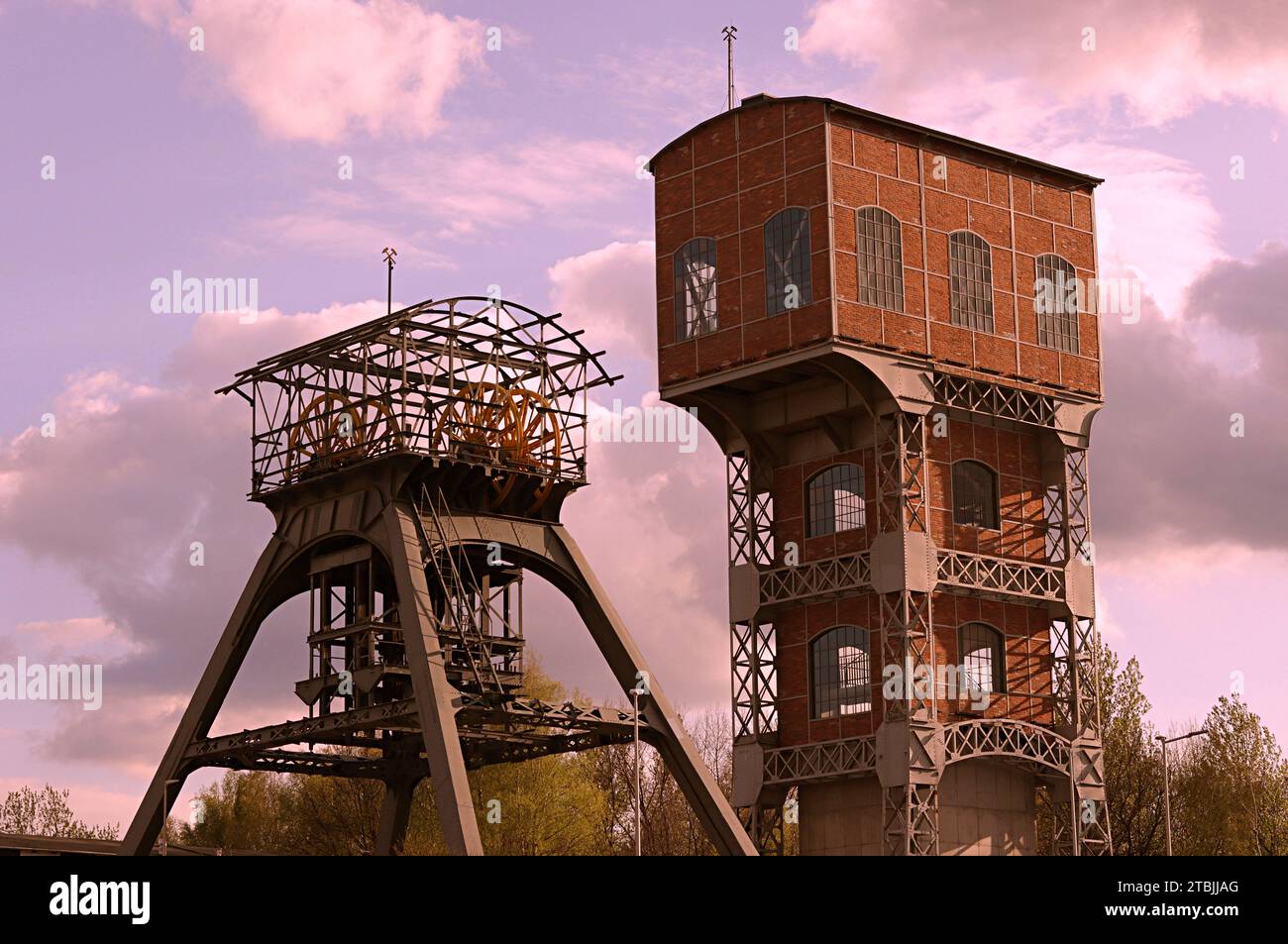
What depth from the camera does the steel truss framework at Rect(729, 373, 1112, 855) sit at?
188ft

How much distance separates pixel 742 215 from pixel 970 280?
6902 millimetres

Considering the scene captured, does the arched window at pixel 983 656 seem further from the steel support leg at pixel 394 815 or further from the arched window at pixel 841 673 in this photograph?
the steel support leg at pixel 394 815

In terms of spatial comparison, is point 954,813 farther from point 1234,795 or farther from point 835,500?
point 1234,795

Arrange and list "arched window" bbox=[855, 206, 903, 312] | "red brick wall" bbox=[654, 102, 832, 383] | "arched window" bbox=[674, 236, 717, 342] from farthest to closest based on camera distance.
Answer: "arched window" bbox=[674, 236, 717, 342] < "arched window" bbox=[855, 206, 903, 312] < "red brick wall" bbox=[654, 102, 832, 383]

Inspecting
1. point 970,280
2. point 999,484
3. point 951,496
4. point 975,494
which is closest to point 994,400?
point 999,484

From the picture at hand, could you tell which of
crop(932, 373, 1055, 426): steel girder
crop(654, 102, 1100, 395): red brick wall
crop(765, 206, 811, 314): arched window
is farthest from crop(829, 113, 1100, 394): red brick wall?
crop(765, 206, 811, 314): arched window

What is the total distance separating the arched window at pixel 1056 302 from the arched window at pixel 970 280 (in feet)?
6.92

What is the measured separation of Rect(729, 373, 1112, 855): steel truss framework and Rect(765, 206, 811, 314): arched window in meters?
4.19

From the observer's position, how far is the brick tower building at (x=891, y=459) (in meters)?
58.5

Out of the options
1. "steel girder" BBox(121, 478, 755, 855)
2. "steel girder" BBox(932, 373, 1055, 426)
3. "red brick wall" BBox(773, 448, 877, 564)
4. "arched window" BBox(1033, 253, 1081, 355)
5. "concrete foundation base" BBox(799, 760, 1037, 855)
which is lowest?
"concrete foundation base" BBox(799, 760, 1037, 855)

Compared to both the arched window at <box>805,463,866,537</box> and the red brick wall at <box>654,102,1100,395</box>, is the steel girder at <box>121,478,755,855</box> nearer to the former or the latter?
the arched window at <box>805,463,866,537</box>
